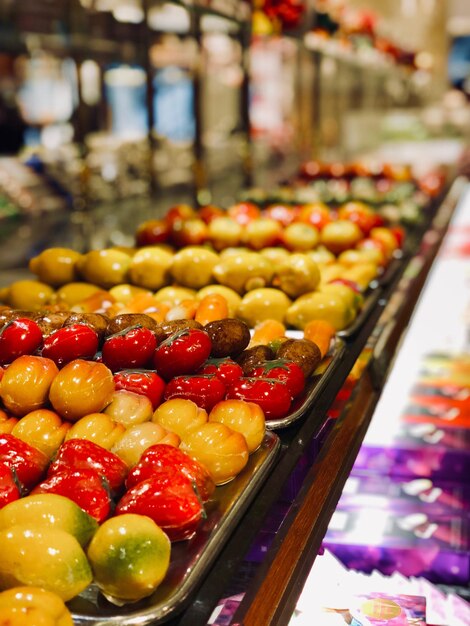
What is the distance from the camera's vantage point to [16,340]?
142cm

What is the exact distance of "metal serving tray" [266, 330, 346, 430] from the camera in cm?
137

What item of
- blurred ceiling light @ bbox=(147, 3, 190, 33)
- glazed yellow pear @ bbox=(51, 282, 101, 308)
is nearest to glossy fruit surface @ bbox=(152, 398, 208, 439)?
glazed yellow pear @ bbox=(51, 282, 101, 308)

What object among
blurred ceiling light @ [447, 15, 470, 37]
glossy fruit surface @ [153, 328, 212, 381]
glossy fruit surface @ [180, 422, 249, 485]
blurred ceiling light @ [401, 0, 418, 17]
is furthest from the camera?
blurred ceiling light @ [447, 15, 470, 37]

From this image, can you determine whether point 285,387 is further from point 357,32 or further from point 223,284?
point 357,32

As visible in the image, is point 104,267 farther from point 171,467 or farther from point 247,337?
point 171,467

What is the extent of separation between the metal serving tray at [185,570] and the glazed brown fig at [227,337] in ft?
1.27

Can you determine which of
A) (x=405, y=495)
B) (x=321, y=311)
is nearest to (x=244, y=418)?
(x=321, y=311)

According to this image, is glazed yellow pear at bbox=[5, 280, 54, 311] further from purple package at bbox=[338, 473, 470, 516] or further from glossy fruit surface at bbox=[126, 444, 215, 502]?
purple package at bbox=[338, 473, 470, 516]

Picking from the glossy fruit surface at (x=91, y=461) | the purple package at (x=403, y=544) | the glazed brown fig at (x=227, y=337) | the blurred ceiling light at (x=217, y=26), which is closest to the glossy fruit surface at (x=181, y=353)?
the glazed brown fig at (x=227, y=337)

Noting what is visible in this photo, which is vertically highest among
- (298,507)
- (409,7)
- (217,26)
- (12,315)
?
(409,7)

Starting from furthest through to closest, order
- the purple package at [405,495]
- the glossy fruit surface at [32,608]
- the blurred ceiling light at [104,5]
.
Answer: the blurred ceiling light at [104,5]
the purple package at [405,495]
the glossy fruit surface at [32,608]

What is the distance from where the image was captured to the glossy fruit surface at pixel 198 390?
4.41 feet

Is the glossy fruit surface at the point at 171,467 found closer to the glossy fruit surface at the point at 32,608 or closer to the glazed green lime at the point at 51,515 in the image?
the glazed green lime at the point at 51,515

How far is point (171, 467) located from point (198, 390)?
303 mm
